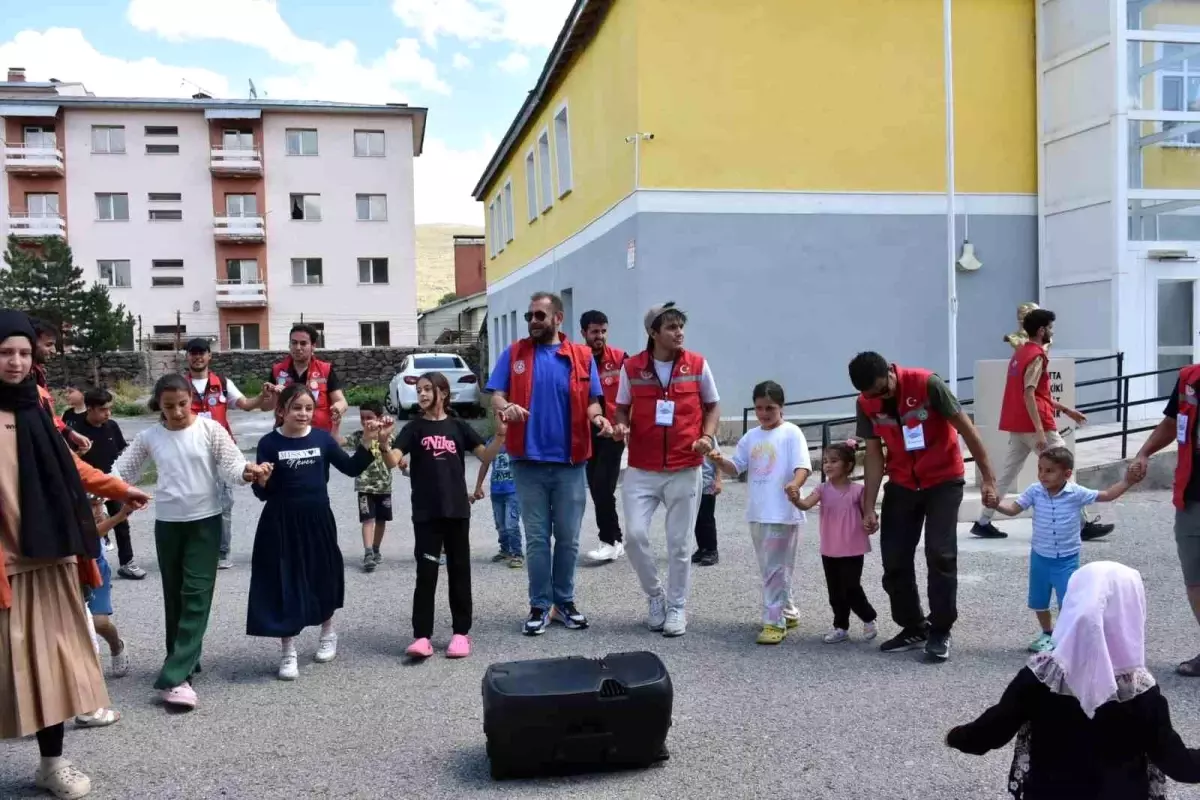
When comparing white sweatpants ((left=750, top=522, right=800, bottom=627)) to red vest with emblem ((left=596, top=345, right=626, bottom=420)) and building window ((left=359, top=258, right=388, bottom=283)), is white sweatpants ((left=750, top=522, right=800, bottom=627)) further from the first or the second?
building window ((left=359, top=258, right=388, bottom=283))

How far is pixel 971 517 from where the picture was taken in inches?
398

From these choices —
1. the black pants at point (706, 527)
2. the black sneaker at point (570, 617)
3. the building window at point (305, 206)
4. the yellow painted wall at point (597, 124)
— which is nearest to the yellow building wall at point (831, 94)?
the yellow painted wall at point (597, 124)

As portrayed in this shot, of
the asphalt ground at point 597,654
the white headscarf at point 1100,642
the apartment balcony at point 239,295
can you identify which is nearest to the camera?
the white headscarf at point 1100,642

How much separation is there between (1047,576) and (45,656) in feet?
16.1

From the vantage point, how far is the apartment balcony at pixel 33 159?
43.0 meters

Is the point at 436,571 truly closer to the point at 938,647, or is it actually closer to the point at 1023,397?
the point at 938,647

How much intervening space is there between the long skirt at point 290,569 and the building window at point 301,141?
42.3 metres

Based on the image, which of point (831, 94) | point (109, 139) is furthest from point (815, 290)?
point (109, 139)

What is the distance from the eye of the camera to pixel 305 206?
44.9 metres

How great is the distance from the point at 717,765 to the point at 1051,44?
574 inches

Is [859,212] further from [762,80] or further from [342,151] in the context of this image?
[342,151]

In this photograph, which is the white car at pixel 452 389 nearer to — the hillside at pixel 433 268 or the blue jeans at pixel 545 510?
the blue jeans at pixel 545 510

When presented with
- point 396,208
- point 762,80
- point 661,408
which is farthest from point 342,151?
point 661,408

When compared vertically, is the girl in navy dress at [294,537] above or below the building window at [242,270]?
below
